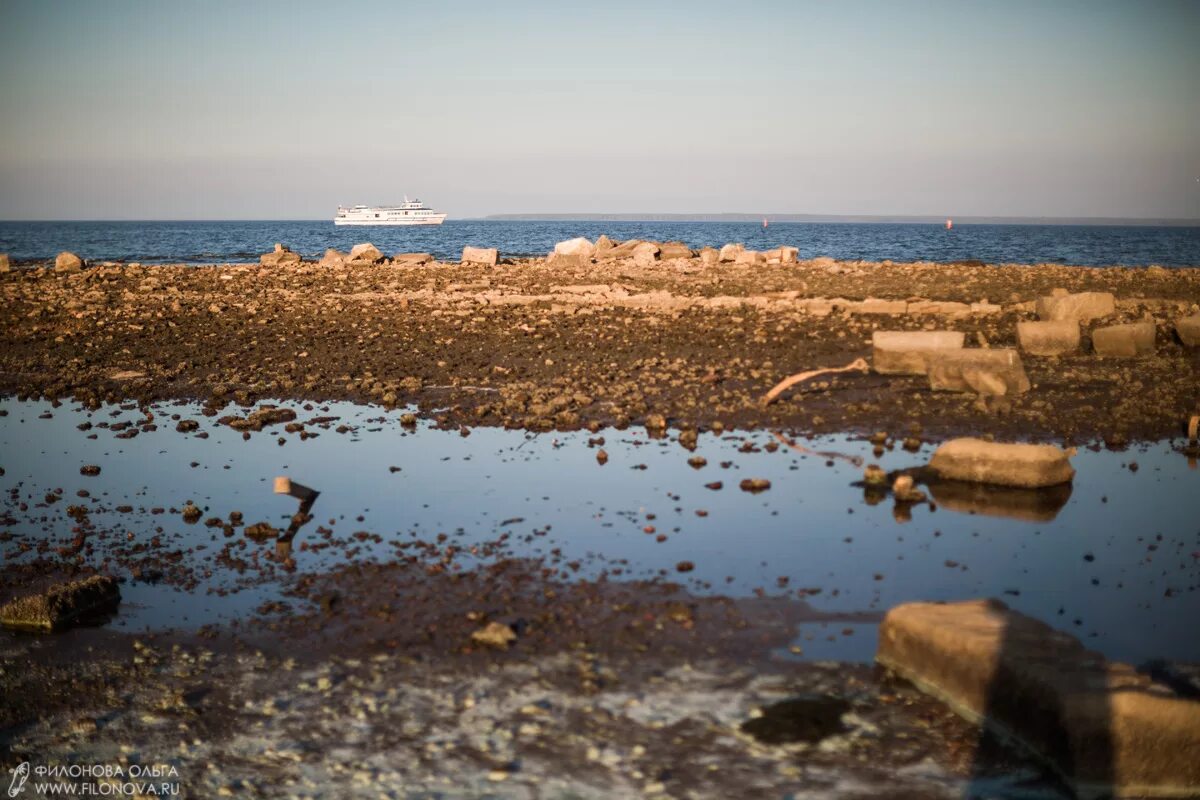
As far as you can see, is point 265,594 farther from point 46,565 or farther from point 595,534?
point 595,534

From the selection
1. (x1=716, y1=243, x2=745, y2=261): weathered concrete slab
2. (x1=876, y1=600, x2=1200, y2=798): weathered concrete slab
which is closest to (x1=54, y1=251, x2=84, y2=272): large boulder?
(x1=716, y1=243, x2=745, y2=261): weathered concrete slab

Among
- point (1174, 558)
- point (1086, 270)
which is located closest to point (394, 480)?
point (1174, 558)

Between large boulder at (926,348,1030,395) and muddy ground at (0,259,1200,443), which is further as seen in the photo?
large boulder at (926,348,1030,395)

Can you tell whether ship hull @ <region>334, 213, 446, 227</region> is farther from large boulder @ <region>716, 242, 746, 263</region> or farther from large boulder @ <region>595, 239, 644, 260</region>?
large boulder @ <region>716, 242, 746, 263</region>

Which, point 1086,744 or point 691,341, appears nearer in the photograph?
point 1086,744

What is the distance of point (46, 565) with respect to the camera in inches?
377

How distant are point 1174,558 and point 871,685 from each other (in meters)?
4.35

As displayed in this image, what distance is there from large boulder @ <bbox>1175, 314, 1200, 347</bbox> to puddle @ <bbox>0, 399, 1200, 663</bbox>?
7049mm

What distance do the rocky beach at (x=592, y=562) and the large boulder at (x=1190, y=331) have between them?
0.05 metres

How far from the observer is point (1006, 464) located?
454 inches

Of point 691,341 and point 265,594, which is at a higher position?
point 691,341

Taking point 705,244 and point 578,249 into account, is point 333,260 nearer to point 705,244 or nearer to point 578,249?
point 578,249

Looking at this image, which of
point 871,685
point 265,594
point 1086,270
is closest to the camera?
point 871,685

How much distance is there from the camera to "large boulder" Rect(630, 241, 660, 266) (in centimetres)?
3922
